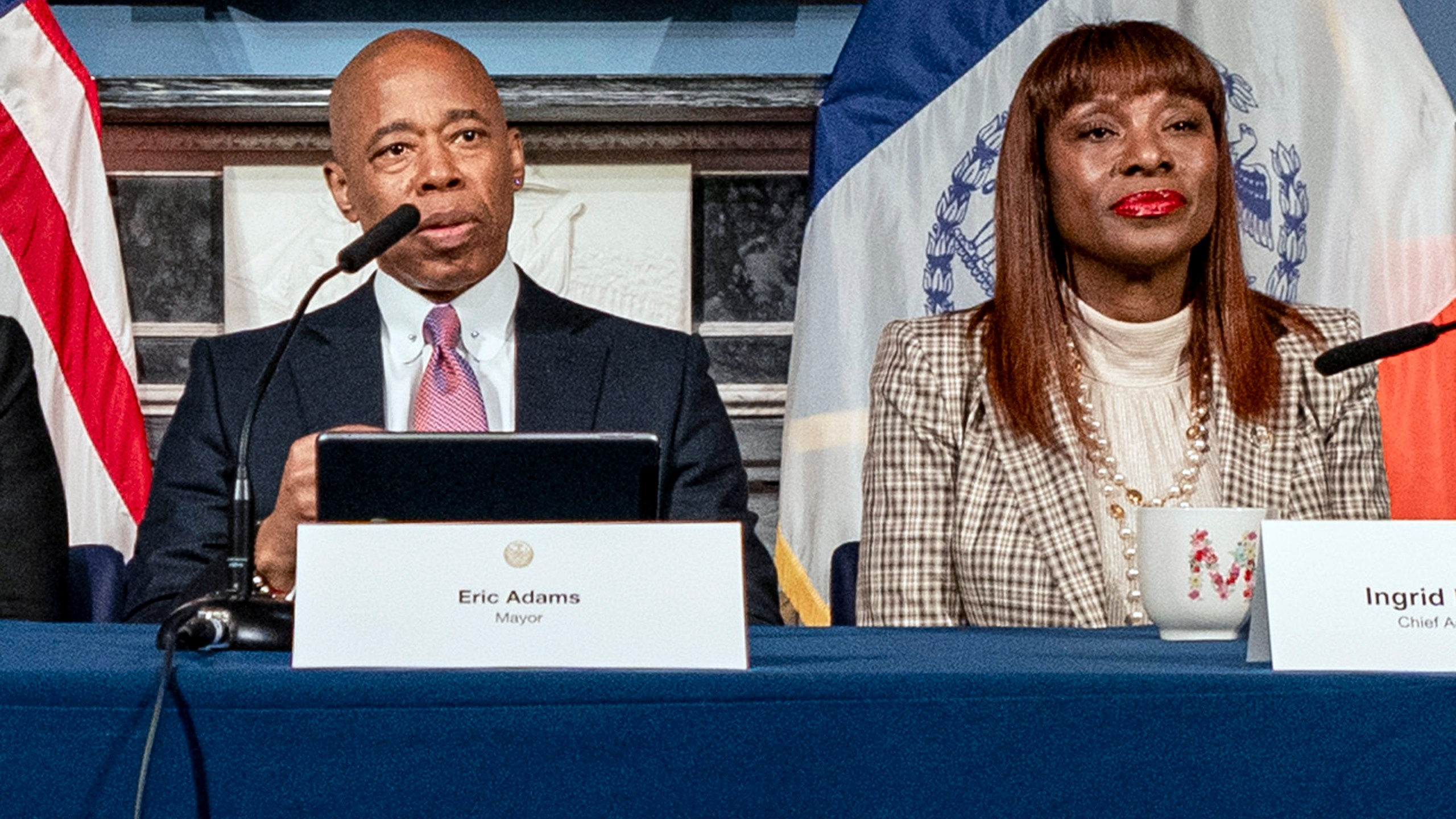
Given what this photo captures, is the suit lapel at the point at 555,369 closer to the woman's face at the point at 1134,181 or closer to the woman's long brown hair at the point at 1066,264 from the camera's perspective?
the woman's long brown hair at the point at 1066,264

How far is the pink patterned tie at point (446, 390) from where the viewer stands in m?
1.57

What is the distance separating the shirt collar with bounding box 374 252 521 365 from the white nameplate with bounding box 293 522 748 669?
94 cm

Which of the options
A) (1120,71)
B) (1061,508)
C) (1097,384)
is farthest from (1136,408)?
(1120,71)

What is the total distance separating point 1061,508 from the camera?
1498mm

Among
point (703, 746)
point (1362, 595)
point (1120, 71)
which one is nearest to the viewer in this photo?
point (703, 746)

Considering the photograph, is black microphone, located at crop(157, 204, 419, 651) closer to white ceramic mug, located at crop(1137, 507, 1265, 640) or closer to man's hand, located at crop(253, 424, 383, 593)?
man's hand, located at crop(253, 424, 383, 593)

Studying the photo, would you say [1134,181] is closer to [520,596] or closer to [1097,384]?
[1097,384]

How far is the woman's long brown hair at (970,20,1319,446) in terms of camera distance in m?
1.56

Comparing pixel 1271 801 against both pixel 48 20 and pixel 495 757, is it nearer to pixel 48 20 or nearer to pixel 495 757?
pixel 495 757

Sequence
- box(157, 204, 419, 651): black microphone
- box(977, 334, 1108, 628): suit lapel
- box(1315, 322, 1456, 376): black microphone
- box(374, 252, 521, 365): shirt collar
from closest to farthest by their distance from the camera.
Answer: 1. box(157, 204, 419, 651): black microphone
2. box(1315, 322, 1456, 376): black microphone
3. box(977, 334, 1108, 628): suit lapel
4. box(374, 252, 521, 365): shirt collar

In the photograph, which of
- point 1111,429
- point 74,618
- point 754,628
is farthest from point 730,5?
point 754,628

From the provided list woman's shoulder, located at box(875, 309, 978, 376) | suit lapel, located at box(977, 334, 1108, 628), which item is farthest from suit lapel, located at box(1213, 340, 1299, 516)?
woman's shoulder, located at box(875, 309, 978, 376)

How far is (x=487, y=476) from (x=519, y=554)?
0.68 feet

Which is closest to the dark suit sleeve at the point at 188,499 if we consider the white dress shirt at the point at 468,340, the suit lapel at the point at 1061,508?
the white dress shirt at the point at 468,340
